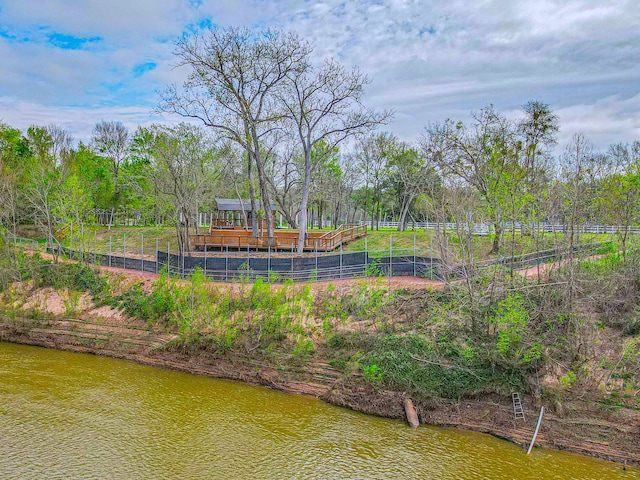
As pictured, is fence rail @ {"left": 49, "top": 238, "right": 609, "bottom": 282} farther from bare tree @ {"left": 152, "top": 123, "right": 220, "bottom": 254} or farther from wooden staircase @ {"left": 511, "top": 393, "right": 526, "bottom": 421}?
wooden staircase @ {"left": 511, "top": 393, "right": 526, "bottom": 421}

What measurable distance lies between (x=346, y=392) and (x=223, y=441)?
4.80 metres

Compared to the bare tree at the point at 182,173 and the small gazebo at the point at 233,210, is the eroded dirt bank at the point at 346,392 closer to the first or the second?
the bare tree at the point at 182,173

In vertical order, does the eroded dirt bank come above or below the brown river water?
above

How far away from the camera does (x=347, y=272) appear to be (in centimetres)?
2405

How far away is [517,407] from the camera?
47.0ft

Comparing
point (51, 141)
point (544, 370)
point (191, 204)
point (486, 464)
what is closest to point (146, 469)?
point (486, 464)

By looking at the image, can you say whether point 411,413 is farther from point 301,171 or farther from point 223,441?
point 301,171

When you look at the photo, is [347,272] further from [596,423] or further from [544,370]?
[596,423]

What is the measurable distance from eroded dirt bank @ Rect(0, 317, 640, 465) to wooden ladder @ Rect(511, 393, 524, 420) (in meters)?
0.16

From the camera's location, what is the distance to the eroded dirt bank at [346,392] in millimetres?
13141

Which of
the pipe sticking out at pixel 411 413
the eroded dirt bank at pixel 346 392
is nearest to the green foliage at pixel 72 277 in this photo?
the eroded dirt bank at pixel 346 392

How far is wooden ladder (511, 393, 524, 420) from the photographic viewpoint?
1416 centimetres

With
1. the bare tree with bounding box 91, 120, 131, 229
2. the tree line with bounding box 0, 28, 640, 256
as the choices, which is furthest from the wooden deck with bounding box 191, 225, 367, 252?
the bare tree with bounding box 91, 120, 131, 229

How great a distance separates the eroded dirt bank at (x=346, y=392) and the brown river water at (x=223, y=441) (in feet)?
1.52
